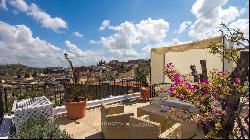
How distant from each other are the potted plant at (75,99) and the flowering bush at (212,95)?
2.90 metres

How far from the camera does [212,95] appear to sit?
185 inches

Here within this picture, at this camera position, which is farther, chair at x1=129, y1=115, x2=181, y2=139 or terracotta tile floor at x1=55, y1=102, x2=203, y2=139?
terracotta tile floor at x1=55, y1=102, x2=203, y2=139

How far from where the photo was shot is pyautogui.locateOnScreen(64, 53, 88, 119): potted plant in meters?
7.09

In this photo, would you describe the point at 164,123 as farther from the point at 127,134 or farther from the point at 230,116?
the point at 127,134

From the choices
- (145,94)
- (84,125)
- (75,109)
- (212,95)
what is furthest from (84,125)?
(145,94)

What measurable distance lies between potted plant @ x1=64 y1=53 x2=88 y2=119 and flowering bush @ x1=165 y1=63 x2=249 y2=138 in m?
2.90

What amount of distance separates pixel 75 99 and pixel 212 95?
4.01 m

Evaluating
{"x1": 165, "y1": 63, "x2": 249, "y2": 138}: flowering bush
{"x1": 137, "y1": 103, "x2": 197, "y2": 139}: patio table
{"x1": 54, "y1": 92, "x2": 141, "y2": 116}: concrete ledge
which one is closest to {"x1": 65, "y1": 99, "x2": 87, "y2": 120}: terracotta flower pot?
{"x1": 54, "y1": 92, "x2": 141, "y2": 116}: concrete ledge

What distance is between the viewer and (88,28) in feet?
53.4

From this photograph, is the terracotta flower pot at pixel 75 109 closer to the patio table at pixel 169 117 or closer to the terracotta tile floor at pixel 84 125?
the terracotta tile floor at pixel 84 125

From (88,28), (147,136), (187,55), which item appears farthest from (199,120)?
(88,28)

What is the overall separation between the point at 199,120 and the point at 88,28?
503 inches

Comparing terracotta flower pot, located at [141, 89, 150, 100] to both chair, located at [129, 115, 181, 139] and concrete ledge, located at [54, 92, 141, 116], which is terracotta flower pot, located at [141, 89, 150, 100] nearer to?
concrete ledge, located at [54, 92, 141, 116]

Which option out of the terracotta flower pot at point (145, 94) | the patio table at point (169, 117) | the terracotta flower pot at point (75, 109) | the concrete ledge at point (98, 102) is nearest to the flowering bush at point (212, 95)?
the patio table at point (169, 117)
